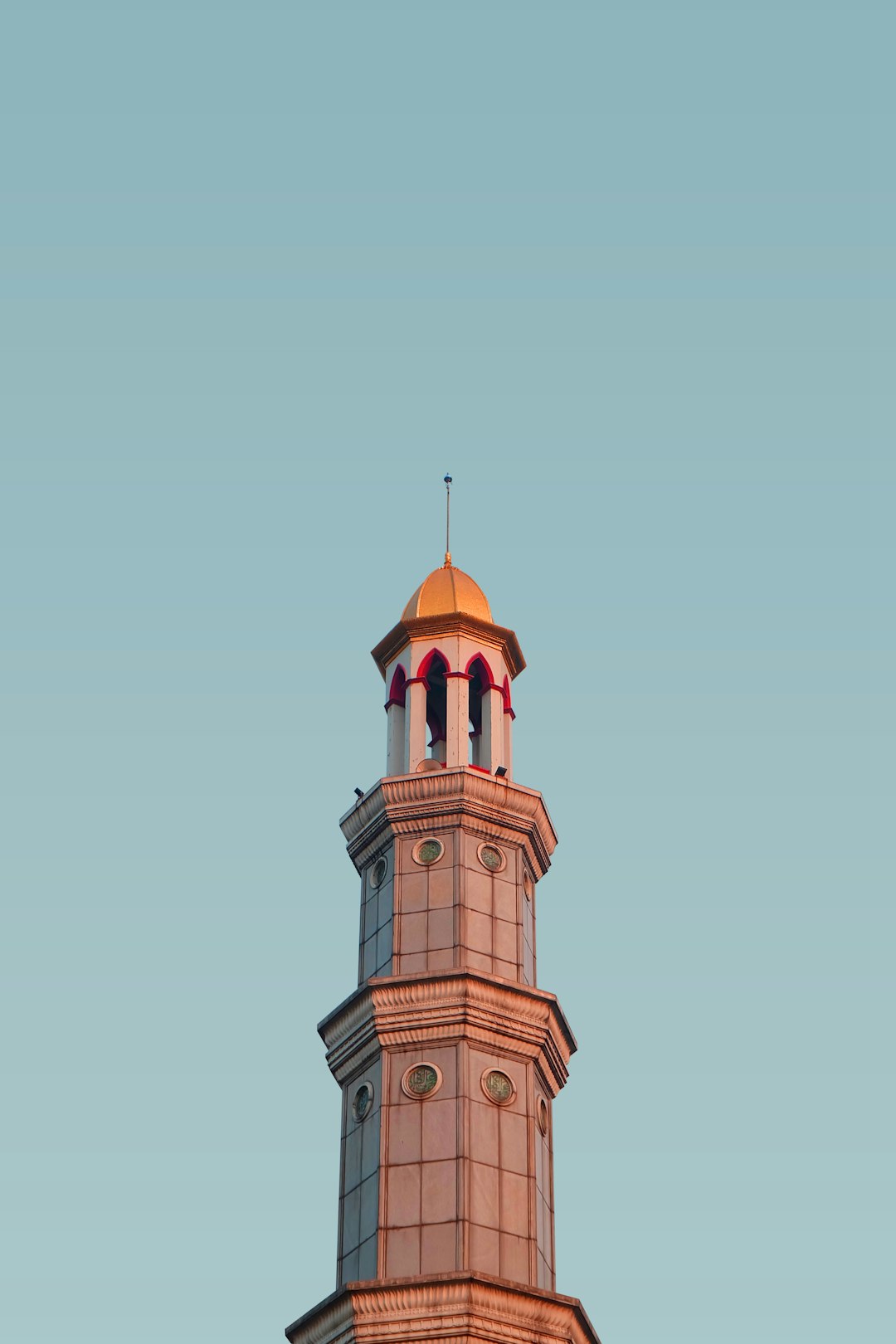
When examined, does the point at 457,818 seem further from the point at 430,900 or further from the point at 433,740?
the point at 433,740

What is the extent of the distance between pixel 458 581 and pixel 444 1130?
1711 cm

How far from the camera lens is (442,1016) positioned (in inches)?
2169

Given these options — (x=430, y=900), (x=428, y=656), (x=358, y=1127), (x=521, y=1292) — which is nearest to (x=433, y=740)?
(x=428, y=656)

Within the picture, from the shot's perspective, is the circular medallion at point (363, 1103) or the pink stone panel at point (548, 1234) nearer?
the pink stone panel at point (548, 1234)

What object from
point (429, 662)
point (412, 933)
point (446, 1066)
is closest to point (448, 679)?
point (429, 662)

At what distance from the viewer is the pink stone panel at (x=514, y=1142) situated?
2111 inches

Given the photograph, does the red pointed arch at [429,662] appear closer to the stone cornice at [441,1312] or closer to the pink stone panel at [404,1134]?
the pink stone panel at [404,1134]

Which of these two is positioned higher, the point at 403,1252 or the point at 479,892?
the point at 479,892

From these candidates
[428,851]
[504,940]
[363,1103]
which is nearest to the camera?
[363,1103]

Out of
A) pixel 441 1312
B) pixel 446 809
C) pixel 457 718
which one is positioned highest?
pixel 457 718

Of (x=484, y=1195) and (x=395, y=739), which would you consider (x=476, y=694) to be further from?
(x=484, y=1195)

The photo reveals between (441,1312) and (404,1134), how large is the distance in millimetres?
4817

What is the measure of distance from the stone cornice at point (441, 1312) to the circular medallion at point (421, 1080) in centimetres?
505

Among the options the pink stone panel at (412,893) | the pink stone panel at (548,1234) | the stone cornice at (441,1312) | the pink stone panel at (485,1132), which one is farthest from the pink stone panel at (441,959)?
the stone cornice at (441,1312)
